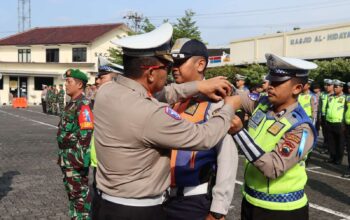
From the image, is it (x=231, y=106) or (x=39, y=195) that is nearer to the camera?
(x=231, y=106)

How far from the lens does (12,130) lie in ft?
53.6

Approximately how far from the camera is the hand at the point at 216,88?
95.2 inches

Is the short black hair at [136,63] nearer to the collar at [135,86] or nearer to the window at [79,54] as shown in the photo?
the collar at [135,86]

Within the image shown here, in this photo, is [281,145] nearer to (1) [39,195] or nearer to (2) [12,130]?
(1) [39,195]

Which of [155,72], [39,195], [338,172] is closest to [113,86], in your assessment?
[155,72]

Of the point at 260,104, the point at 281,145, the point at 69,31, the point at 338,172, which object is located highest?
the point at 69,31

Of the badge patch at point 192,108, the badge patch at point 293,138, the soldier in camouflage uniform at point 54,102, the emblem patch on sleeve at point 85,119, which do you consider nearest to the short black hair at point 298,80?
the badge patch at point 293,138

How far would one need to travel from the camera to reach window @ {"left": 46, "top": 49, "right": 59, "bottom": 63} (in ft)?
132

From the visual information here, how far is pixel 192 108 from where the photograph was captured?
2723mm

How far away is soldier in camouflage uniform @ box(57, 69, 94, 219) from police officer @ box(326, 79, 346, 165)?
6978 mm

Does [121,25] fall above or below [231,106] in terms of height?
above

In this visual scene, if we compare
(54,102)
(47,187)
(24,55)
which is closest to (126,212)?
(47,187)

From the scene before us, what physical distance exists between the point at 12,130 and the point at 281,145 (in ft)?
50.7

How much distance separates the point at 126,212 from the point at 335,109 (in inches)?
361
